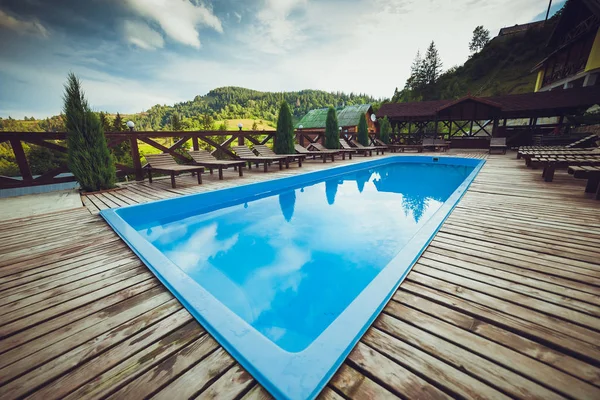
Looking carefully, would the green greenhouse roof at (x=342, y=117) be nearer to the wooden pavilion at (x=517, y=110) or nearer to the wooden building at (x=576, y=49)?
the wooden pavilion at (x=517, y=110)

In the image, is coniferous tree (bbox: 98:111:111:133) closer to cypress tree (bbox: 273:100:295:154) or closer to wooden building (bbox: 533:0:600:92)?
cypress tree (bbox: 273:100:295:154)

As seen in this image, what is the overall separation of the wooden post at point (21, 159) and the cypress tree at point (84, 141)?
109 centimetres

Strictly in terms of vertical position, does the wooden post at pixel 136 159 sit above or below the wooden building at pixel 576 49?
below

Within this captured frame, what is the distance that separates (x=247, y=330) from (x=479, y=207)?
376cm

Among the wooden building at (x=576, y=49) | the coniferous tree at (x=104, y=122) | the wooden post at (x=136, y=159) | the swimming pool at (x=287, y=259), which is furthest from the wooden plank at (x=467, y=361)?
the wooden building at (x=576, y=49)

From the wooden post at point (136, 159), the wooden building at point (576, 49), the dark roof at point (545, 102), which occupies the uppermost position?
the wooden building at point (576, 49)

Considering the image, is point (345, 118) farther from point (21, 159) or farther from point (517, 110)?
point (21, 159)

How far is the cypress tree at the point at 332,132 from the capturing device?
11000 mm

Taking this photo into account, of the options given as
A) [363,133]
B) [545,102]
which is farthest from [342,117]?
[545,102]

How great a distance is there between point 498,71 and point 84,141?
51327mm

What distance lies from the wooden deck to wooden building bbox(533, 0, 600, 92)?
21.9 meters

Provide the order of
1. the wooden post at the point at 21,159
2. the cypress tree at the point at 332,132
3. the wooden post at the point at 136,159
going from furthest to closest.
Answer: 1. the cypress tree at the point at 332,132
2. the wooden post at the point at 136,159
3. the wooden post at the point at 21,159

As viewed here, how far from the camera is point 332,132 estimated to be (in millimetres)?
11117

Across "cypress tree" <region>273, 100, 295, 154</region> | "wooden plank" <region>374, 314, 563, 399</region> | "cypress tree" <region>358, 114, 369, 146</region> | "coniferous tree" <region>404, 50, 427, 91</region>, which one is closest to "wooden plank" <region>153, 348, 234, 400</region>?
"wooden plank" <region>374, 314, 563, 399</region>
